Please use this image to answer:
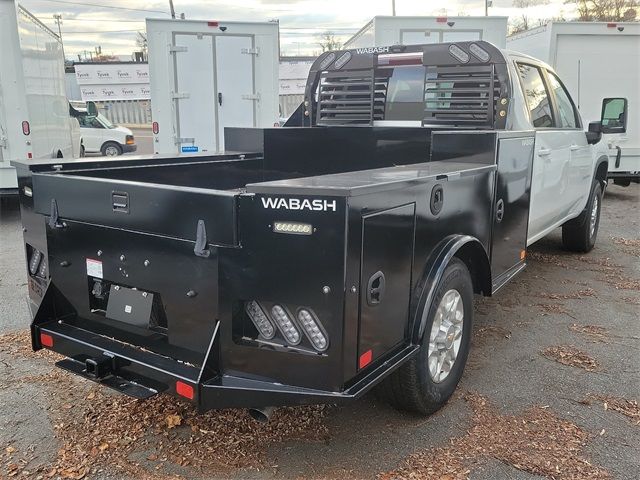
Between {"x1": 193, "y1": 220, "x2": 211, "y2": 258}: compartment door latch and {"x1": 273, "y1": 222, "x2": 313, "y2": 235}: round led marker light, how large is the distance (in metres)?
0.34

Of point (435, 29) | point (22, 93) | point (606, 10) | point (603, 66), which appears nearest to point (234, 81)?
point (22, 93)

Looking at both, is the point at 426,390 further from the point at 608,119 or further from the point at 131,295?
the point at 608,119

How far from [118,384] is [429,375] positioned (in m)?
1.58

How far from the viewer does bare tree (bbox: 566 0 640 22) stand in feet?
101

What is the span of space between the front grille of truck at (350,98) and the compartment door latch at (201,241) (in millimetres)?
3138

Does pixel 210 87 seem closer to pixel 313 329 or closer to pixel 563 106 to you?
pixel 563 106

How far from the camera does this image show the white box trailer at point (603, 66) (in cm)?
1128

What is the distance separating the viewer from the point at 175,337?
2912 millimetres

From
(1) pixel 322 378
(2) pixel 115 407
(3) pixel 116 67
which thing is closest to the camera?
(1) pixel 322 378

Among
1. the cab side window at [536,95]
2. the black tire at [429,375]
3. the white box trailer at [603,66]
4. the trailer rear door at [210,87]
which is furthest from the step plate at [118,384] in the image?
the white box trailer at [603,66]

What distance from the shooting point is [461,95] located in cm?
498

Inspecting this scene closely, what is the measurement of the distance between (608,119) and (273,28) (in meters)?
5.79

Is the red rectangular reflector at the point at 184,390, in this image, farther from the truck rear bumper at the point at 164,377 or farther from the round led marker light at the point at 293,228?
the round led marker light at the point at 293,228

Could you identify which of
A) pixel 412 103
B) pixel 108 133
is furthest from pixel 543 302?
pixel 108 133
